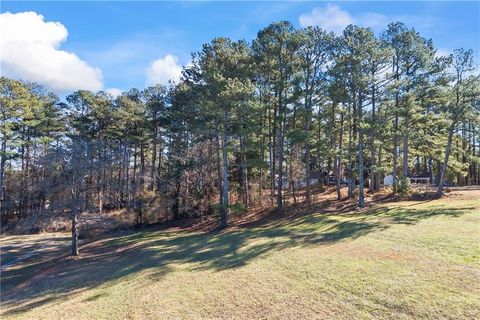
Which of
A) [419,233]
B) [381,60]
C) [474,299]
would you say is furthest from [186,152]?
[474,299]

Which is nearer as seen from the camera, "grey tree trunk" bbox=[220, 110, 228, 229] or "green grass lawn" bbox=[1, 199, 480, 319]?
"green grass lawn" bbox=[1, 199, 480, 319]

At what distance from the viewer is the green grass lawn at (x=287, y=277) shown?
23.5ft

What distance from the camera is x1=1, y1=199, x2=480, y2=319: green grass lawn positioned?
23.5 feet

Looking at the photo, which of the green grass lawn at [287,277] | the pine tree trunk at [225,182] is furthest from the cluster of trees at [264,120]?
the green grass lawn at [287,277]

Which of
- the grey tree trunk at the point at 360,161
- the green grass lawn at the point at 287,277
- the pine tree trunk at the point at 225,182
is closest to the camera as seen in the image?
the green grass lawn at the point at 287,277

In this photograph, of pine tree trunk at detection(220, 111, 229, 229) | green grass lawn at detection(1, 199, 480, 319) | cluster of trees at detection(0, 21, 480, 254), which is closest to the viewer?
green grass lawn at detection(1, 199, 480, 319)

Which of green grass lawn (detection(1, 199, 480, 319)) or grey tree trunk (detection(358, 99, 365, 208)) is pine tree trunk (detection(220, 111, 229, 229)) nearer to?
green grass lawn (detection(1, 199, 480, 319))

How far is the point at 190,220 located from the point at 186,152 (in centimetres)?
553

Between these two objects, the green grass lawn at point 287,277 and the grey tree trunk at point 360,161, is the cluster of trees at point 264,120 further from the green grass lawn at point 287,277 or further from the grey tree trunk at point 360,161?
the green grass lawn at point 287,277

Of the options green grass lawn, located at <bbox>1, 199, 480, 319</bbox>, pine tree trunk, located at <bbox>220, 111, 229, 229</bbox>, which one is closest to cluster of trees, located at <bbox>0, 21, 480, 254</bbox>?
pine tree trunk, located at <bbox>220, 111, 229, 229</bbox>

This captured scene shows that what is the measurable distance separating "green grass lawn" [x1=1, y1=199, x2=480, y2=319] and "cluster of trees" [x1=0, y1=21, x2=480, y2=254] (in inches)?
181

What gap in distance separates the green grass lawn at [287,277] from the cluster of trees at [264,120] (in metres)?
4.59

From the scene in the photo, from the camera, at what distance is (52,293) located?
10094 millimetres

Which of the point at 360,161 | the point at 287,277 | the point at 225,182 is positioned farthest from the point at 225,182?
the point at 287,277
